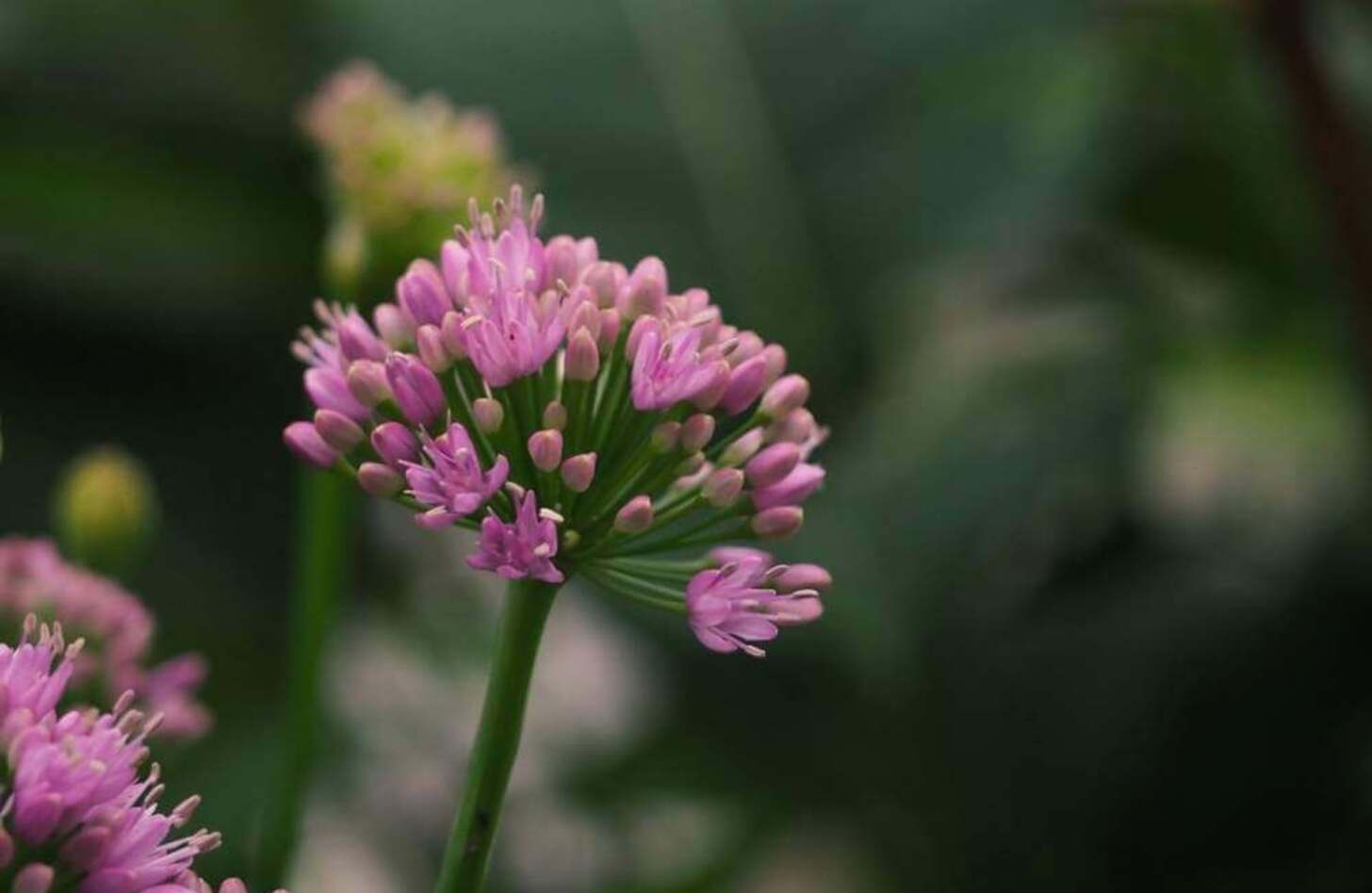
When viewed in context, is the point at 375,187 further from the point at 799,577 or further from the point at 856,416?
the point at 856,416

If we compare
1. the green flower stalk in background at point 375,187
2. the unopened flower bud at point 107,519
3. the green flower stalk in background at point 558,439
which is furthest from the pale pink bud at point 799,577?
the unopened flower bud at point 107,519

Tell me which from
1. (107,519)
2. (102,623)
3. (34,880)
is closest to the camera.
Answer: (34,880)

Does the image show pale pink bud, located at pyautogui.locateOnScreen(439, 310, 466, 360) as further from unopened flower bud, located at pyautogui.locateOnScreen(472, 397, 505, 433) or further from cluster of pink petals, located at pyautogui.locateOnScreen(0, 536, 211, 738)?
cluster of pink petals, located at pyautogui.locateOnScreen(0, 536, 211, 738)

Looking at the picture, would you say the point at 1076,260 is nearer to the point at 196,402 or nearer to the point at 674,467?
the point at 196,402

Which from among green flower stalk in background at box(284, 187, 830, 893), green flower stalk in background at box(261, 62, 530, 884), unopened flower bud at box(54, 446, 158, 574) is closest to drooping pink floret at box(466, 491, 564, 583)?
green flower stalk in background at box(284, 187, 830, 893)

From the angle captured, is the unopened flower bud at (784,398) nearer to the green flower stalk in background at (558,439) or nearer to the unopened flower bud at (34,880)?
the green flower stalk in background at (558,439)

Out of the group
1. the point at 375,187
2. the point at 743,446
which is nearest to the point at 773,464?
the point at 743,446
